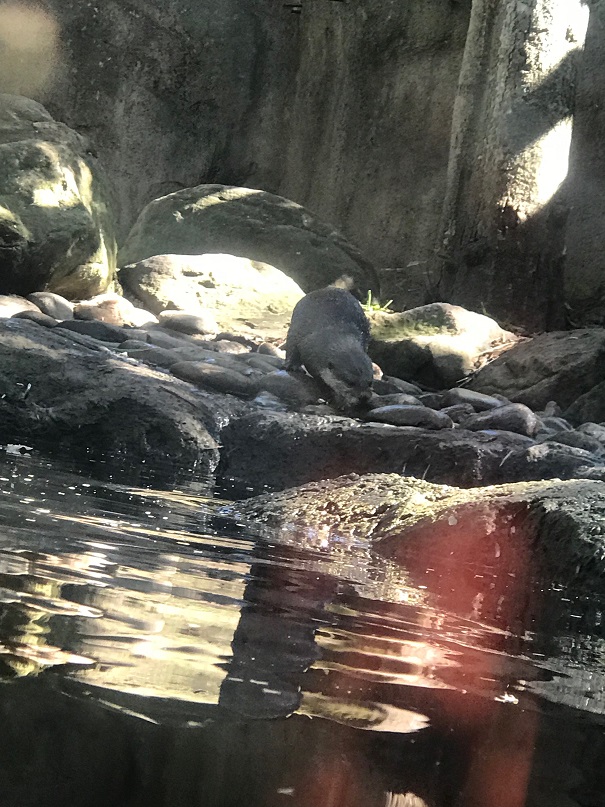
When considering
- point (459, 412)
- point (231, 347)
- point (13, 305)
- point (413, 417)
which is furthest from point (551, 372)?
point (13, 305)

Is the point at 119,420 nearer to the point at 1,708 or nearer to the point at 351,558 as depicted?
the point at 351,558

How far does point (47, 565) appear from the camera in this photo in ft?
5.38

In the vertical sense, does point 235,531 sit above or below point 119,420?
below

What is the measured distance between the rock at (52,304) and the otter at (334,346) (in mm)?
1652

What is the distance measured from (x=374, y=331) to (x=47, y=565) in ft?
19.4

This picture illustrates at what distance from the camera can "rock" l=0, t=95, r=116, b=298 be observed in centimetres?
671

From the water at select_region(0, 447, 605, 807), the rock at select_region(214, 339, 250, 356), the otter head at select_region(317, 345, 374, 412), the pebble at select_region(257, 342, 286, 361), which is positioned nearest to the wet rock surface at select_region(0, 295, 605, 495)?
the otter head at select_region(317, 345, 374, 412)

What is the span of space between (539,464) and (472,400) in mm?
1588

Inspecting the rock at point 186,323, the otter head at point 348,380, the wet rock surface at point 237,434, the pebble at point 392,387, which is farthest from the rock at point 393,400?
the rock at point 186,323

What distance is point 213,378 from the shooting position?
5.47 metres

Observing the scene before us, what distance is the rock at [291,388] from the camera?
18.1ft

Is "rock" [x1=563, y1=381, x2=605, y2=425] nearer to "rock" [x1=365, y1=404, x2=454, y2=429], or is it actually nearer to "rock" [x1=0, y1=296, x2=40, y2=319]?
"rock" [x1=365, y1=404, x2=454, y2=429]

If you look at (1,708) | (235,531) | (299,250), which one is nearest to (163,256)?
(299,250)

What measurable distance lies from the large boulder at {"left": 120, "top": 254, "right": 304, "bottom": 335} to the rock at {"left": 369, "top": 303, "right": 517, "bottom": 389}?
87 cm
